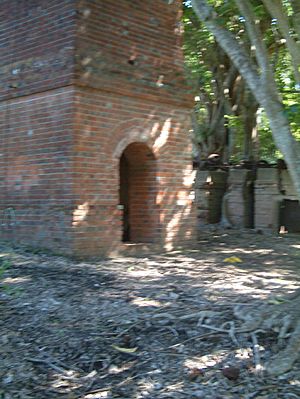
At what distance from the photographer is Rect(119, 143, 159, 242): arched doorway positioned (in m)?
8.70

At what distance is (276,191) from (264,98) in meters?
7.67

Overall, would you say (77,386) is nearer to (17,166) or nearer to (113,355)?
(113,355)

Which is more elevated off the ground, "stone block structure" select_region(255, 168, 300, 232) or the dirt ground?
"stone block structure" select_region(255, 168, 300, 232)

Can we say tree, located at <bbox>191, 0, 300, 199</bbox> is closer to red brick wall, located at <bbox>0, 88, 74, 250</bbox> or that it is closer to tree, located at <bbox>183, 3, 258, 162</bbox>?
red brick wall, located at <bbox>0, 88, 74, 250</bbox>

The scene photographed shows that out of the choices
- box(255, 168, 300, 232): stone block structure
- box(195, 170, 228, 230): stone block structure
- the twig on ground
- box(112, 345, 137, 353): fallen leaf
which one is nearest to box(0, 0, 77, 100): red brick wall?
box(112, 345, 137, 353): fallen leaf

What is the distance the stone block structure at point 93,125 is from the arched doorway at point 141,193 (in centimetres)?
2

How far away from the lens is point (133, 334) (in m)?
4.48

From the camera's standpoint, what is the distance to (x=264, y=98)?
4.89 meters

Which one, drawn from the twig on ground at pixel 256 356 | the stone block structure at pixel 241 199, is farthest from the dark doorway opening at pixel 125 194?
the twig on ground at pixel 256 356

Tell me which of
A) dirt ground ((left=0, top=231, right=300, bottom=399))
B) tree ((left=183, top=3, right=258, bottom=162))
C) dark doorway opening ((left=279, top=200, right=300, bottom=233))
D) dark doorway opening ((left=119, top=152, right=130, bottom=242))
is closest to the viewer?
dirt ground ((left=0, top=231, right=300, bottom=399))

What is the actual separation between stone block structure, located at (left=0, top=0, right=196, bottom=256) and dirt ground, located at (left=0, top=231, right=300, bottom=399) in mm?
1108

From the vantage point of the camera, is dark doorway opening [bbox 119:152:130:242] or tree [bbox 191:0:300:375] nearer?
tree [bbox 191:0:300:375]

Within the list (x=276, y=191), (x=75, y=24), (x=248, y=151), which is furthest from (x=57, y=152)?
(x=248, y=151)

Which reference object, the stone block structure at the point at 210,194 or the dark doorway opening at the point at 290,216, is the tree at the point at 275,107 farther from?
the stone block structure at the point at 210,194
